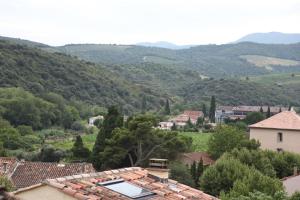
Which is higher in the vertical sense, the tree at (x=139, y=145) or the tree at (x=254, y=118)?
the tree at (x=139, y=145)

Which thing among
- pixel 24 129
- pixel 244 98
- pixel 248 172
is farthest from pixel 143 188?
pixel 244 98

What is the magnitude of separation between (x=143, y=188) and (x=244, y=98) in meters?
156

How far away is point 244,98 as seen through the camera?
166625 millimetres

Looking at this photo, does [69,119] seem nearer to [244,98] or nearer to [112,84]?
[112,84]

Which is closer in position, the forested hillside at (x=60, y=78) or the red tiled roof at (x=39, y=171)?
the red tiled roof at (x=39, y=171)

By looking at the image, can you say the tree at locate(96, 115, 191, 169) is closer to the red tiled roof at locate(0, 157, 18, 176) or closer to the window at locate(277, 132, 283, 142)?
the red tiled roof at locate(0, 157, 18, 176)

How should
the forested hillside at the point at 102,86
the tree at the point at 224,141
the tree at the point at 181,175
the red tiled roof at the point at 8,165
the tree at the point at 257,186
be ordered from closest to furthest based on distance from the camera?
the tree at the point at 257,186
the red tiled roof at the point at 8,165
the tree at the point at 181,175
the tree at the point at 224,141
the forested hillside at the point at 102,86

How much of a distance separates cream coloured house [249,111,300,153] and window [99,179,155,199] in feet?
119

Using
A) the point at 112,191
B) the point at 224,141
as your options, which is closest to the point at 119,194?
the point at 112,191

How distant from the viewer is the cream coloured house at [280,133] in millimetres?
47438

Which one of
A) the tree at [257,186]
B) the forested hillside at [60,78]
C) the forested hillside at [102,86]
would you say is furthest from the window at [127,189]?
the forested hillside at [60,78]

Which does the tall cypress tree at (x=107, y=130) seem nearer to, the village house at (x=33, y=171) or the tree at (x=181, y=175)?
the tree at (x=181, y=175)

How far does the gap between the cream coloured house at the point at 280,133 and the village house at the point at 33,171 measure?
71.8ft

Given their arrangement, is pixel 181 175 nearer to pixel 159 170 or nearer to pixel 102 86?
pixel 159 170
